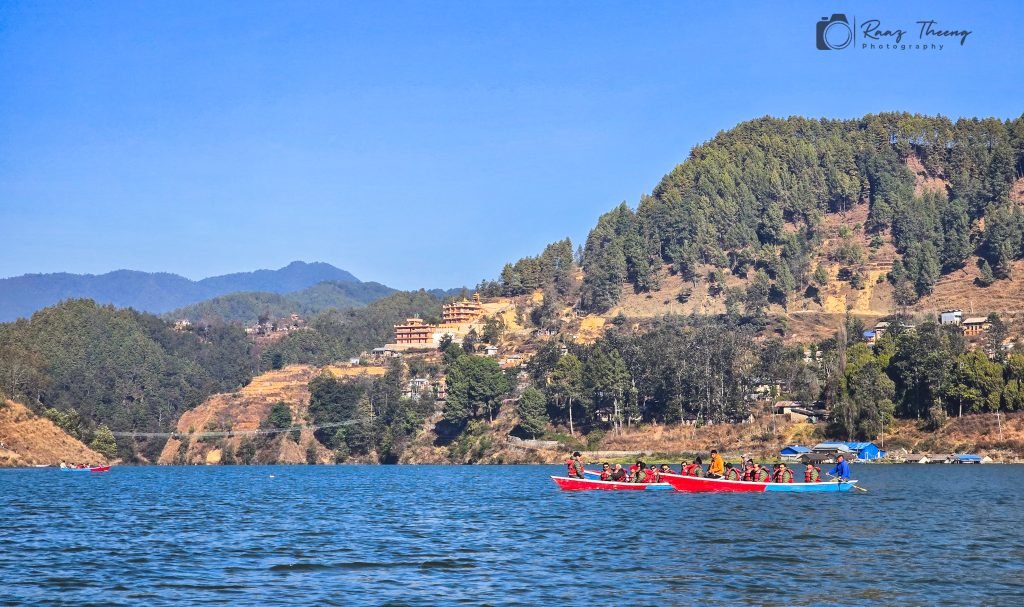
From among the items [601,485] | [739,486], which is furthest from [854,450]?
[601,485]

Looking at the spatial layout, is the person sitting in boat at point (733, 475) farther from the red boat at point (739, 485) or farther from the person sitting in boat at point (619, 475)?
the person sitting in boat at point (619, 475)

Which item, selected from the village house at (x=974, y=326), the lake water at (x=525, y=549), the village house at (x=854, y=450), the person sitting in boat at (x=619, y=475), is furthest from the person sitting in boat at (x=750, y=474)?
the village house at (x=974, y=326)

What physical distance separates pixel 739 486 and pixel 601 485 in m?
10.7

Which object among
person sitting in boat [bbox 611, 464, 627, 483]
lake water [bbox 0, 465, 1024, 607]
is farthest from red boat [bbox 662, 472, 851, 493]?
person sitting in boat [bbox 611, 464, 627, 483]

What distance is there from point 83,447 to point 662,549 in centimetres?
15680

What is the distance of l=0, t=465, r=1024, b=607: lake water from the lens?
42062 millimetres

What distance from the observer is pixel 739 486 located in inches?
3408

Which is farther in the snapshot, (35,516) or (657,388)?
(657,388)

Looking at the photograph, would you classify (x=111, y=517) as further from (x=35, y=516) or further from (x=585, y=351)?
(x=585, y=351)

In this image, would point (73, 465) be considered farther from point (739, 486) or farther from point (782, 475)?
point (782, 475)

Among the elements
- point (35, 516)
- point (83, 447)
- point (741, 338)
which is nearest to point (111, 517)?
point (35, 516)

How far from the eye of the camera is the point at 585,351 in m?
199

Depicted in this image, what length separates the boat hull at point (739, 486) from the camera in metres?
85.4

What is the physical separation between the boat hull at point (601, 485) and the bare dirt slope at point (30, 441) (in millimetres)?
112398
